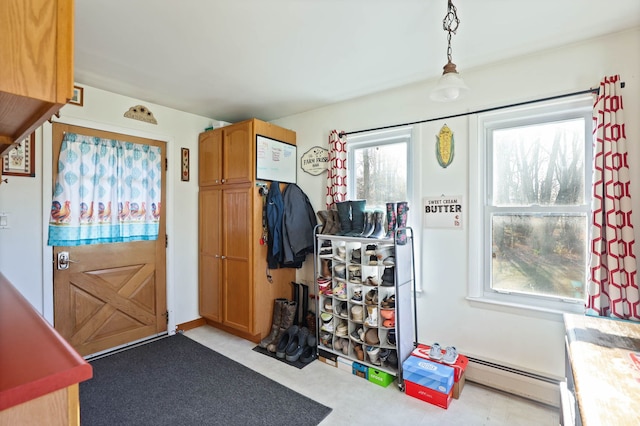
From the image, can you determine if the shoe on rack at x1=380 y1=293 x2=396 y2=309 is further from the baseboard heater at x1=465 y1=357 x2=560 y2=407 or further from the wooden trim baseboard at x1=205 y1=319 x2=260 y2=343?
the wooden trim baseboard at x1=205 y1=319 x2=260 y2=343

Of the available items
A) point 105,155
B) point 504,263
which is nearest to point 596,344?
point 504,263

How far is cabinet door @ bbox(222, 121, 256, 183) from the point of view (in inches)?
114

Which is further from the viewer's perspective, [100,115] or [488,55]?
[100,115]

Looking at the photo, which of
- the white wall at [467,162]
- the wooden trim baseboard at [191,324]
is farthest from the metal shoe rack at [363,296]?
the wooden trim baseboard at [191,324]

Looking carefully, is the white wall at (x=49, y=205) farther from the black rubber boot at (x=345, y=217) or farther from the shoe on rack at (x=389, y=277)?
the shoe on rack at (x=389, y=277)

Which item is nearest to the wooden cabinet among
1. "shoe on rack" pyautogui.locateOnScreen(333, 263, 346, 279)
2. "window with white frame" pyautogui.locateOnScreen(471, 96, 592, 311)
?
"shoe on rack" pyautogui.locateOnScreen(333, 263, 346, 279)

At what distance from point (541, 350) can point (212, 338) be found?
2.86 m

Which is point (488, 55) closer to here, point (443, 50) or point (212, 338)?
point (443, 50)

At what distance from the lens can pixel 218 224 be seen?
126 inches

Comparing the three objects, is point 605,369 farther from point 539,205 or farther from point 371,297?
point 371,297

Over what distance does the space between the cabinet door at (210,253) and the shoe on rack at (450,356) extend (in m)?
2.22

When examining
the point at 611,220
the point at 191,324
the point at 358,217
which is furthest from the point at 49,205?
the point at 611,220

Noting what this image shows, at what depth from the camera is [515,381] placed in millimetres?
2100

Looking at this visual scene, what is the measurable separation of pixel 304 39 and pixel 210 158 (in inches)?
71.8
